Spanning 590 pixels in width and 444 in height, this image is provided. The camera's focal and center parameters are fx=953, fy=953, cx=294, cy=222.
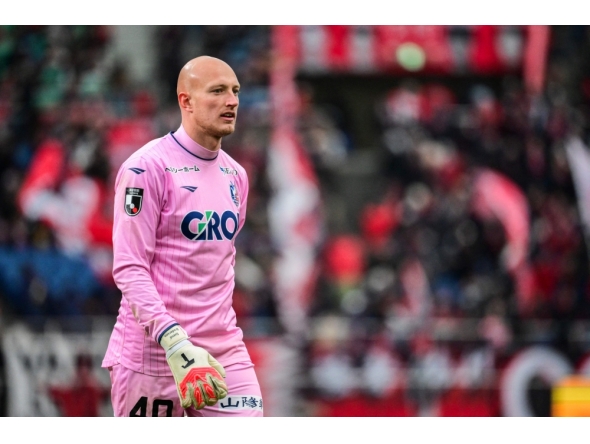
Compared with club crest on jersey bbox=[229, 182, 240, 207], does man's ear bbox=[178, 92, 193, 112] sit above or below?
above

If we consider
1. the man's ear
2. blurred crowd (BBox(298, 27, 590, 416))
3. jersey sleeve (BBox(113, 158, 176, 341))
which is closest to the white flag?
blurred crowd (BBox(298, 27, 590, 416))

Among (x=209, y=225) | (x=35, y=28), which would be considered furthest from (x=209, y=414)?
(x=35, y=28)

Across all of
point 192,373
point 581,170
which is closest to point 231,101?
point 192,373

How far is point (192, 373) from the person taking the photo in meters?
3.41

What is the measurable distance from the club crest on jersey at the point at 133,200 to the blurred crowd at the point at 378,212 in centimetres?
486

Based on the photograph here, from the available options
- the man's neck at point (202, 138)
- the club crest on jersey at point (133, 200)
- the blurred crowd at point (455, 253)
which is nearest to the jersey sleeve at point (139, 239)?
the club crest on jersey at point (133, 200)

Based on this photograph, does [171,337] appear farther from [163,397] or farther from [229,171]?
[229,171]

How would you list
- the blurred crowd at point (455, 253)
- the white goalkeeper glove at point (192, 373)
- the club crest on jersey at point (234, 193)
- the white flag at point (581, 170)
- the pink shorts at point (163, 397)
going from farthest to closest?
the white flag at point (581, 170) < the blurred crowd at point (455, 253) < the club crest on jersey at point (234, 193) < the pink shorts at point (163, 397) < the white goalkeeper glove at point (192, 373)

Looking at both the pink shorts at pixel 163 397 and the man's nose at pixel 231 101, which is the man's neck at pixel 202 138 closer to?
the man's nose at pixel 231 101

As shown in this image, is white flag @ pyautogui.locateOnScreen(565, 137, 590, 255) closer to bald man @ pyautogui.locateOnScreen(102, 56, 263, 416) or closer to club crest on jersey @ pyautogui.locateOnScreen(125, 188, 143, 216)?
bald man @ pyautogui.locateOnScreen(102, 56, 263, 416)

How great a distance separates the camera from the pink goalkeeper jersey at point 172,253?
11.8 ft

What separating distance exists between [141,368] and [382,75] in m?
5.52

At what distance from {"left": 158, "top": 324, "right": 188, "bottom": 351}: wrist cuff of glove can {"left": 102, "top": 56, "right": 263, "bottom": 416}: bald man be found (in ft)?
0.08

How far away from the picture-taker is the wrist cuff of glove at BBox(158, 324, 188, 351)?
3471 mm
